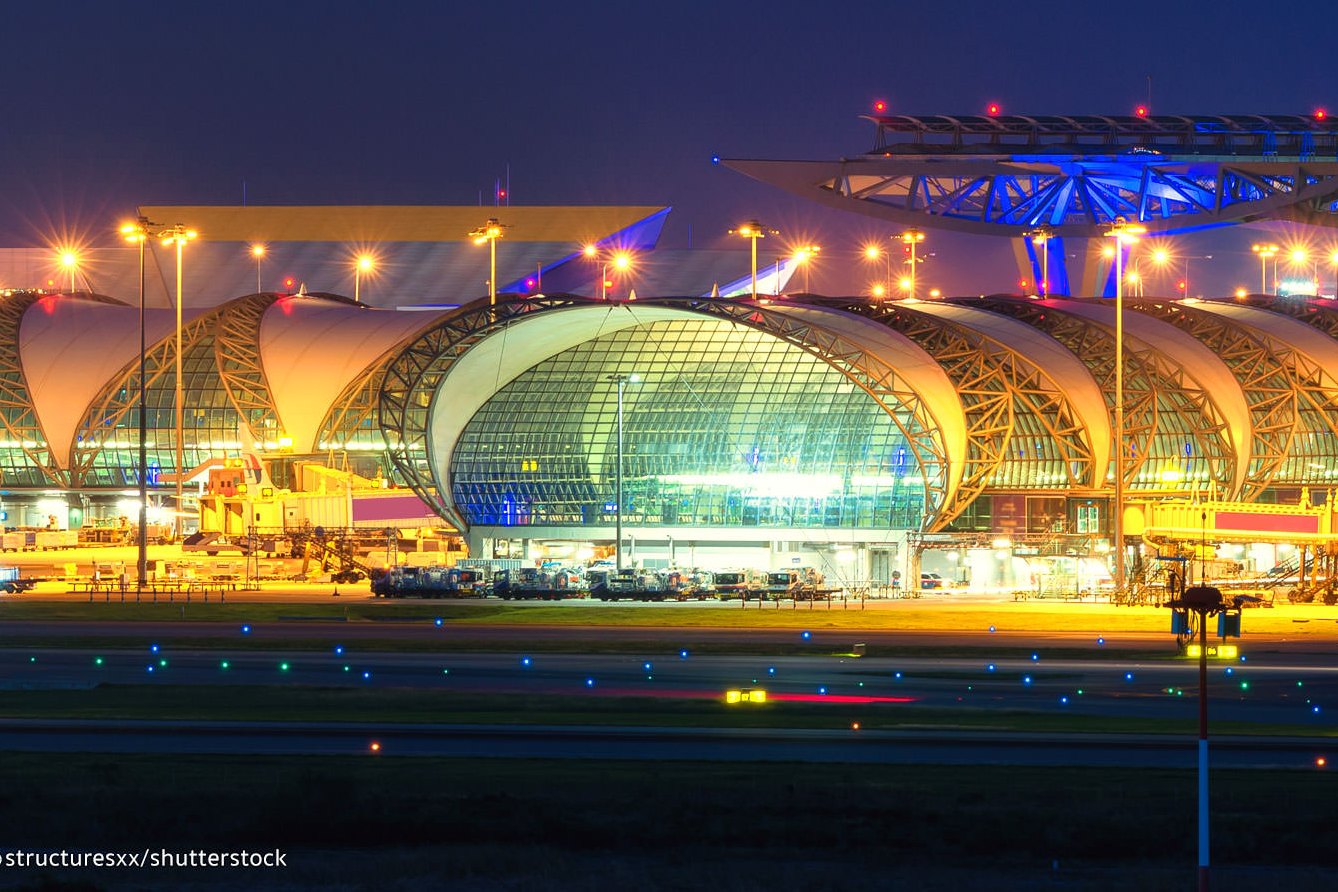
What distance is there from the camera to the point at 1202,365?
107125 mm

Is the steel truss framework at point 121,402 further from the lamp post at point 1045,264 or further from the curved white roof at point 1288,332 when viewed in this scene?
the curved white roof at point 1288,332

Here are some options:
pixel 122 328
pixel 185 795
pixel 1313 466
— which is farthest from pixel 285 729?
pixel 122 328

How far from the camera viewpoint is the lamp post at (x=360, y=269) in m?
162

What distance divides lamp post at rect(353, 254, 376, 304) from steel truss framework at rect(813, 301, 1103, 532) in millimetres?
72552

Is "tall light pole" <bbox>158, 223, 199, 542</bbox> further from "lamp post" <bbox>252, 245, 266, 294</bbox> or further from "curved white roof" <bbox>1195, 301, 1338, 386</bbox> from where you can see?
"curved white roof" <bbox>1195, 301, 1338, 386</bbox>

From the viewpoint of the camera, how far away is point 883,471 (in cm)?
10362

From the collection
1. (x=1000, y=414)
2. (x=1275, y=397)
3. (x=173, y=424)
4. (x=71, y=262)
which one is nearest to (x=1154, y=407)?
(x=1000, y=414)

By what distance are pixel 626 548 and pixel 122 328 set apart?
4640 cm

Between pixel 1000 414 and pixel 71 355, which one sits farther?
pixel 71 355

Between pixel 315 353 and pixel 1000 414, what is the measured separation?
5090cm

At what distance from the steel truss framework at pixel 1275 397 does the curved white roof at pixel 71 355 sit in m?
69.0

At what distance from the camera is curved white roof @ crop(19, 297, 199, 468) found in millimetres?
129500

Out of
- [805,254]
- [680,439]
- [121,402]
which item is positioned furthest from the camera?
[805,254]

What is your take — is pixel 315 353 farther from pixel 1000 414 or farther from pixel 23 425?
pixel 1000 414
